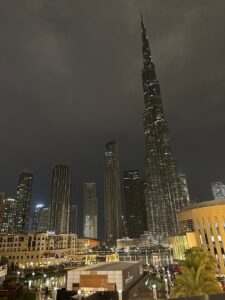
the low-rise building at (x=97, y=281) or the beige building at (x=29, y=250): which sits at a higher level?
the beige building at (x=29, y=250)

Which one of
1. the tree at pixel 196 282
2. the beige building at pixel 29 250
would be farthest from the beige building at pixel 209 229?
the beige building at pixel 29 250

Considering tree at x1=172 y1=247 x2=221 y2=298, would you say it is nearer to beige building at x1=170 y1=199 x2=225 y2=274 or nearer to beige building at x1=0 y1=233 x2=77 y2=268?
beige building at x1=170 y1=199 x2=225 y2=274

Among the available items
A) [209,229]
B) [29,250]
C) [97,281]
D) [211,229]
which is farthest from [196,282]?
[29,250]

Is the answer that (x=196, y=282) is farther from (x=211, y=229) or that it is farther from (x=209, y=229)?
(x=209, y=229)

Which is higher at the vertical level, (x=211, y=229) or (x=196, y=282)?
(x=211, y=229)

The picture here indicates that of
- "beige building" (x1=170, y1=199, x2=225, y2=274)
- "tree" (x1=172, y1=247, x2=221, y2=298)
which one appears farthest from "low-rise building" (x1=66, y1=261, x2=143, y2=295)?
"beige building" (x1=170, y1=199, x2=225, y2=274)

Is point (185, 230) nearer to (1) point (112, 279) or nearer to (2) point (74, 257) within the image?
(1) point (112, 279)

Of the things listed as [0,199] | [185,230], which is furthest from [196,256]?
[0,199]

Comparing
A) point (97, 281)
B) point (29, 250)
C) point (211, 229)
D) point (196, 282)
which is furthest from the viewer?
point (29, 250)

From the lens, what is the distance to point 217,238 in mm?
69625

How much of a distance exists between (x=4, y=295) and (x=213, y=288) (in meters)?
37.4

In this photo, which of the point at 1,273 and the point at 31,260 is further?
the point at 31,260

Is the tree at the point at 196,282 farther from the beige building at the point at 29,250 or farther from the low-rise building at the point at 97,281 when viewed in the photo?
the beige building at the point at 29,250

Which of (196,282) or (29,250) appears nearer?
(196,282)
